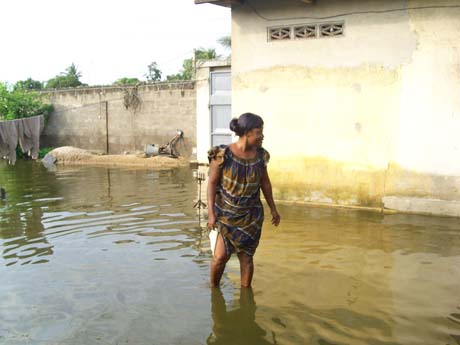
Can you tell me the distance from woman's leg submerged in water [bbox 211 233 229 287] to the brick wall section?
41.5 ft

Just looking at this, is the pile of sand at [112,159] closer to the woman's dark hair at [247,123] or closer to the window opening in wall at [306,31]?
the window opening in wall at [306,31]

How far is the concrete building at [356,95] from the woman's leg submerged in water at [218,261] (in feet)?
13.2

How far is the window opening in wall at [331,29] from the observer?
7.86 meters

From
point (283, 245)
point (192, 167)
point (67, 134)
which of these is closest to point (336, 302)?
point (283, 245)

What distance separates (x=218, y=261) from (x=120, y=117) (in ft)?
50.3

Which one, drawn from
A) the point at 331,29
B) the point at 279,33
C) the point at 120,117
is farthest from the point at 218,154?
the point at 120,117

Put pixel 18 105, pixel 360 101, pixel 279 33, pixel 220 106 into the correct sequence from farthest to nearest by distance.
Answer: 1. pixel 18 105
2. pixel 220 106
3. pixel 279 33
4. pixel 360 101

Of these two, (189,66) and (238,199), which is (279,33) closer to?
(238,199)

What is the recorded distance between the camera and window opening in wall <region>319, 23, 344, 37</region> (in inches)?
309

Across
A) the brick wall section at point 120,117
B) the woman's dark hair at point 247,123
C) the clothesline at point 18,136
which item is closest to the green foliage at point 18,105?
the brick wall section at point 120,117

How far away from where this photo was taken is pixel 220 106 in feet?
38.7

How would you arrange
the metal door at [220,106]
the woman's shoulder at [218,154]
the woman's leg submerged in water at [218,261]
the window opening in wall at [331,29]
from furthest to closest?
the metal door at [220,106]
the window opening in wall at [331,29]
the woman's leg submerged in water at [218,261]
the woman's shoulder at [218,154]

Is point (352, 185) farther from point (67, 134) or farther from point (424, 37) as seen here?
point (67, 134)

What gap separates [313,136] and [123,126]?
1207 centimetres
